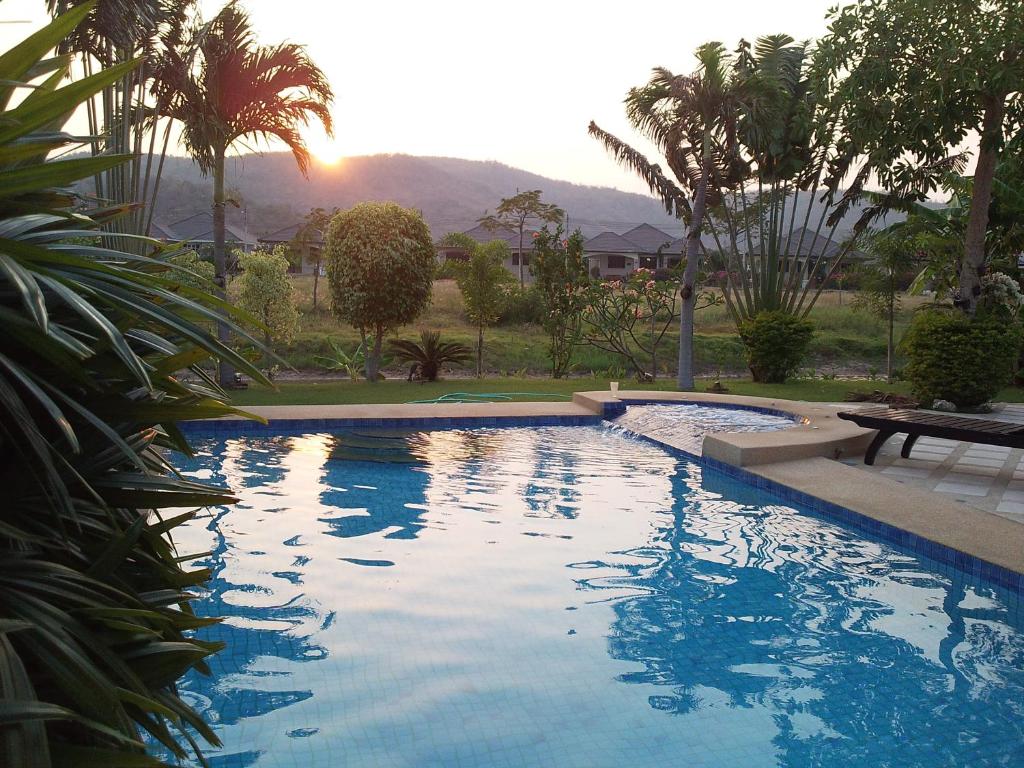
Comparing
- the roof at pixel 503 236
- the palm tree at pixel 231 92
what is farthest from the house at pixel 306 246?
the palm tree at pixel 231 92

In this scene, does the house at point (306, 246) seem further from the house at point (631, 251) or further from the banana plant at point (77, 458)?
the banana plant at point (77, 458)

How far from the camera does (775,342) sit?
15.5 metres

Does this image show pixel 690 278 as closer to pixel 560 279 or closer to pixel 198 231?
pixel 560 279

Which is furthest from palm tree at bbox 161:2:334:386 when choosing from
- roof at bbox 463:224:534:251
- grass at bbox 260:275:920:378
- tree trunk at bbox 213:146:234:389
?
roof at bbox 463:224:534:251

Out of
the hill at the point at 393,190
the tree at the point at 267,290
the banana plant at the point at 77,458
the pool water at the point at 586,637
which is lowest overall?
the pool water at the point at 586,637

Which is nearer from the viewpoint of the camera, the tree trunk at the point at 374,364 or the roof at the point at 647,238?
the tree trunk at the point at 374,364

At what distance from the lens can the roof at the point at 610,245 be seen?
172ft

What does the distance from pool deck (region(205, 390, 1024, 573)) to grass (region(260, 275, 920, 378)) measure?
10.5 meters

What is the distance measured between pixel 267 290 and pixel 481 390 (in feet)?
14.1

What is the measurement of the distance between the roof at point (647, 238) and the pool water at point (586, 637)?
155ft

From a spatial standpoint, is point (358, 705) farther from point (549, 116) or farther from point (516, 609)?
point (549, 116)

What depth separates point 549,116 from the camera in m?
23.6

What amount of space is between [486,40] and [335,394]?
6102 mm

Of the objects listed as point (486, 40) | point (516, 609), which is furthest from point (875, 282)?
point (516, 609)
